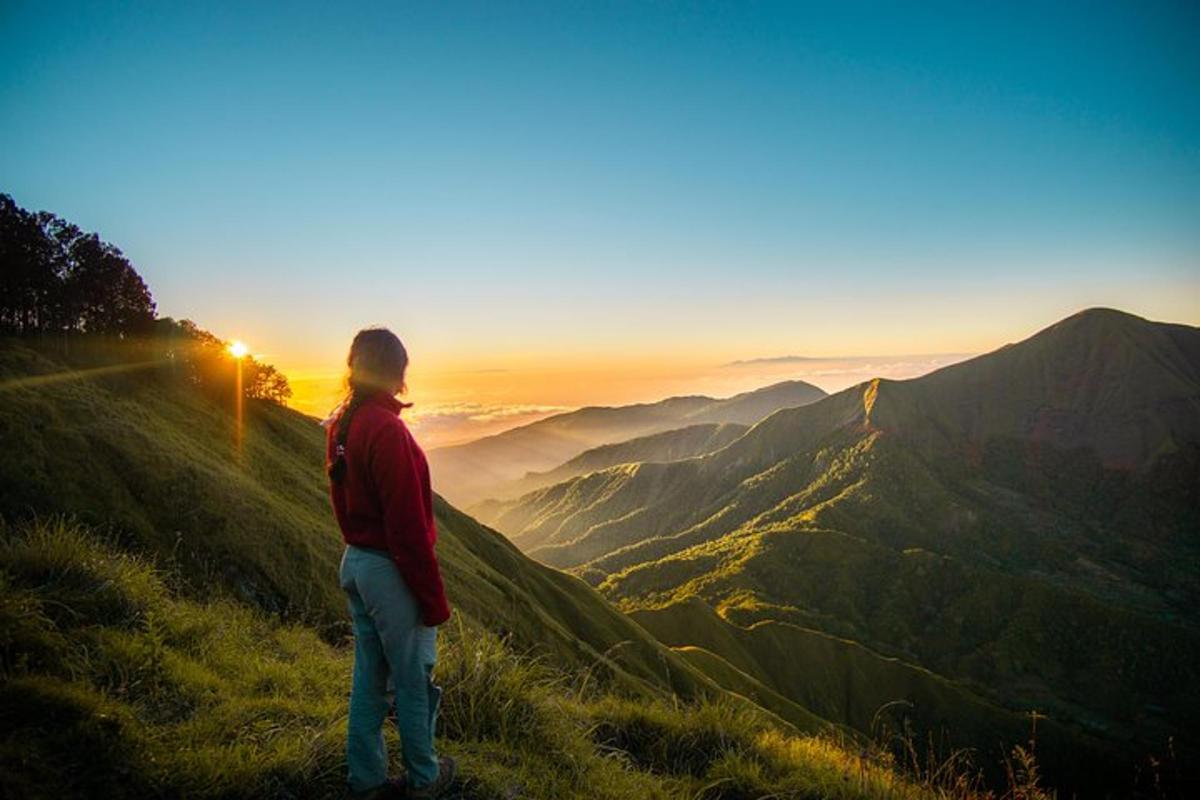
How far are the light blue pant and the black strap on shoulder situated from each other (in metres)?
0.60

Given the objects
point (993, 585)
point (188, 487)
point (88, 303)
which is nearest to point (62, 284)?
point (88, 303)

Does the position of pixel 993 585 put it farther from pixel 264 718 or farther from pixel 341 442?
pixel 341 442

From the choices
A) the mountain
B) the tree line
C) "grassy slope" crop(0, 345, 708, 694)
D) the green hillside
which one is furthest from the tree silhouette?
the mountain

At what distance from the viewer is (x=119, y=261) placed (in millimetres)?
42156

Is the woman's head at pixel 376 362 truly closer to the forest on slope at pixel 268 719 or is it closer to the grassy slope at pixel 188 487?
the forest on slope at pixel 268 719

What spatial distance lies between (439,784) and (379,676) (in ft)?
3.02

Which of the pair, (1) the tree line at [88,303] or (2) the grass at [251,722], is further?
(1) the tree line at [88,303]

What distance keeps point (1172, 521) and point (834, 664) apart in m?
170

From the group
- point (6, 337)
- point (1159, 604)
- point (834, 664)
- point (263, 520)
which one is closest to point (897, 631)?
point (834, 664)

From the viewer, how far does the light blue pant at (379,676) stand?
423cm

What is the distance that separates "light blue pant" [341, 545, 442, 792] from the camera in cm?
423

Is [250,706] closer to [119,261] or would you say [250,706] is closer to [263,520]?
[263,520]

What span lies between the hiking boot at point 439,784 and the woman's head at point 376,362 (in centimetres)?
290

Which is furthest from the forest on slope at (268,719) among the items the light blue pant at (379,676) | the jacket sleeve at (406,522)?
the jacket sleeve at (406,522)
